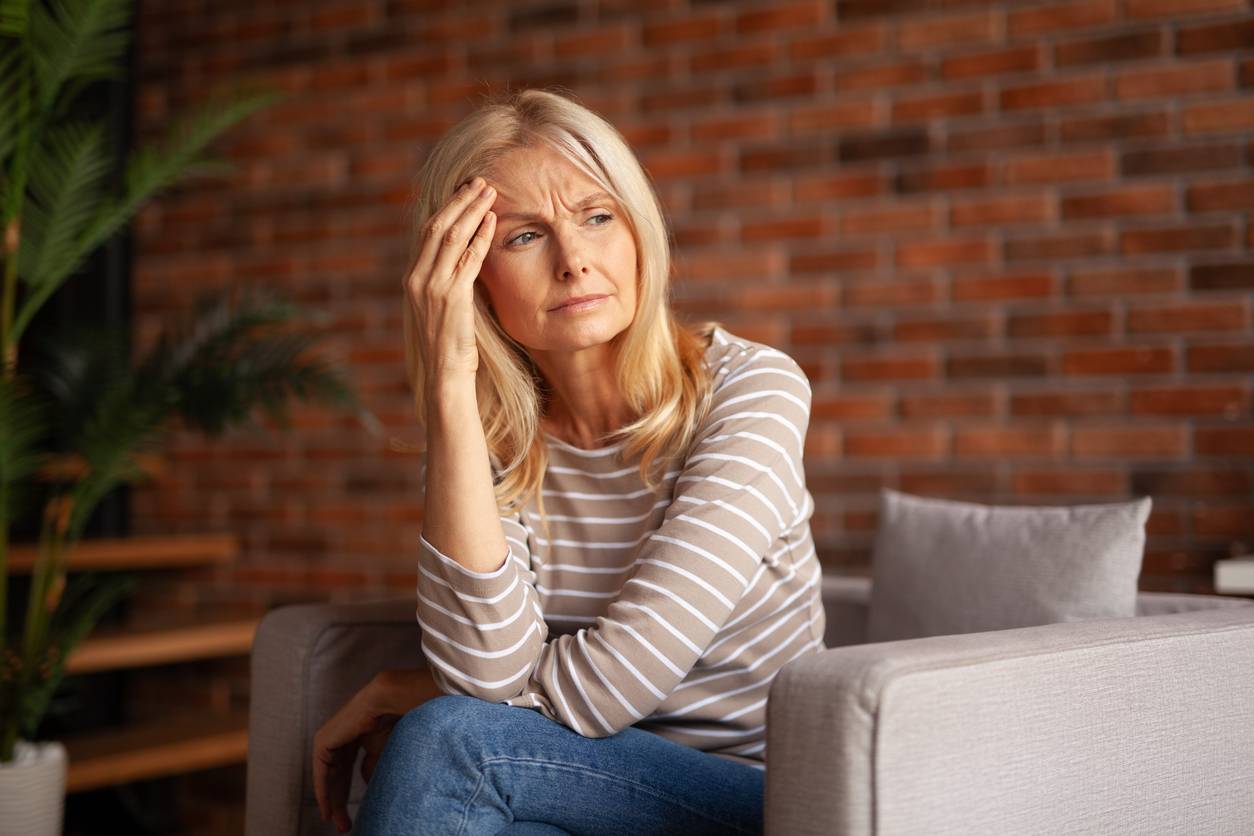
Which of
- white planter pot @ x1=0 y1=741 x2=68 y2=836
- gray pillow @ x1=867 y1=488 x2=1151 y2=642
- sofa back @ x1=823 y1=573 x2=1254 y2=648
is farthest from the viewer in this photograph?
white planter pot @ x1=0 y1=741 x2=68 y2=836

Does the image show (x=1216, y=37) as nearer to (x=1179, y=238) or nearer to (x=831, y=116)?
(x=1179, y=238)

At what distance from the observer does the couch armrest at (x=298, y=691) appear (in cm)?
162

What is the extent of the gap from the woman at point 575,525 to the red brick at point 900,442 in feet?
3.57

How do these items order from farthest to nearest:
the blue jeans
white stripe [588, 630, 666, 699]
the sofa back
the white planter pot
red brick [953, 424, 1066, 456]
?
red brick [953, 424, 1066, 456] → the white planter pot → the sofa back → white stripe [588, 630, 666, 699] → the blue jeans

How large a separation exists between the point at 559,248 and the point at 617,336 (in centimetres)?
14

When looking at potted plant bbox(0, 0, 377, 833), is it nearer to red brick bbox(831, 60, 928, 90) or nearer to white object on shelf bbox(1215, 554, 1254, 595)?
red brick bbox(831, 60, 928, 90)

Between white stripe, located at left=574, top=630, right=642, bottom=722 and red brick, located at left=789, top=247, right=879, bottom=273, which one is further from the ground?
red brick, located at left=789, top=247, right=879, bottom=273

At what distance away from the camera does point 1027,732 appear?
1.12 meters

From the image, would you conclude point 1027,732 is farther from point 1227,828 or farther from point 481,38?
point 481,38

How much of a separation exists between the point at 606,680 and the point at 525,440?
0.44 meters

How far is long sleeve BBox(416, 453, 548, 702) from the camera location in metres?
1.34

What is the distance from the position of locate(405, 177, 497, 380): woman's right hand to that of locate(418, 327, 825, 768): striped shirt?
218mm

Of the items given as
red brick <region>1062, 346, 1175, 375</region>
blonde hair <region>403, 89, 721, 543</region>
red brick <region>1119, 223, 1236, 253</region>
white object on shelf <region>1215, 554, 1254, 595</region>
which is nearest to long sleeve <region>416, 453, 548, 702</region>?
blonde hair <region>403, 89, 721, 543</region>

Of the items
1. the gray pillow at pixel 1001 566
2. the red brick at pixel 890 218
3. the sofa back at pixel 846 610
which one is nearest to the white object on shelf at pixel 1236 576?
the sofa back at pixel 846 610
